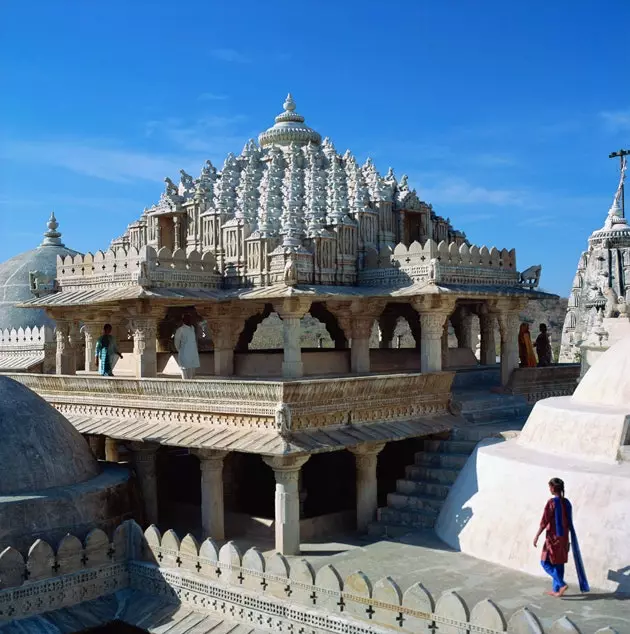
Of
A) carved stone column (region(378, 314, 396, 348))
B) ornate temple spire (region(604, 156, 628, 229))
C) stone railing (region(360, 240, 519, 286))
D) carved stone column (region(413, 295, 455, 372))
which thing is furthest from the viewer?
ornate temple spire (region(604, 156, 628, 229))

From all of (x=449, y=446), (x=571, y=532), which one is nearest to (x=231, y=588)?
(x=571, y=532)

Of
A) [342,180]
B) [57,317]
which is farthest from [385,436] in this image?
[57,317]

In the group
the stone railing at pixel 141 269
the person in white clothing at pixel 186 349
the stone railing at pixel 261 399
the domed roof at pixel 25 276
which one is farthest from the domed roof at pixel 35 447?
the domed roof at pixel 25 276

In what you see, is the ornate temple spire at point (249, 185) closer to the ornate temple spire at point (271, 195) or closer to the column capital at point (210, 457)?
the ornate temple spire at point (271, 195)

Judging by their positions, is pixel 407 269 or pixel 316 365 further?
pixel 316 365

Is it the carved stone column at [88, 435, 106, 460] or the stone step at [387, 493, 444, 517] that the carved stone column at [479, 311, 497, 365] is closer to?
the stone step at [387, 493, 444, 517]

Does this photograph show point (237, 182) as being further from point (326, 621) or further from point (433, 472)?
point (326, 621)

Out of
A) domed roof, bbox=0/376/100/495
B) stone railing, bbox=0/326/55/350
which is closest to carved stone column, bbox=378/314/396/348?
stone railing, bbox=0/326/55/350

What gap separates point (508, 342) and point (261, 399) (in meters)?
7.44

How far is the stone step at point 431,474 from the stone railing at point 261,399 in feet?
3.05

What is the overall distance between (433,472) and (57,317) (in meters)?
10.6

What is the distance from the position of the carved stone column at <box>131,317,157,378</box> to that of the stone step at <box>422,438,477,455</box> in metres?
5.78

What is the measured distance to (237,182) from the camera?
1892 centimetres

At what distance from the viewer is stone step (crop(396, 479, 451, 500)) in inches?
493
